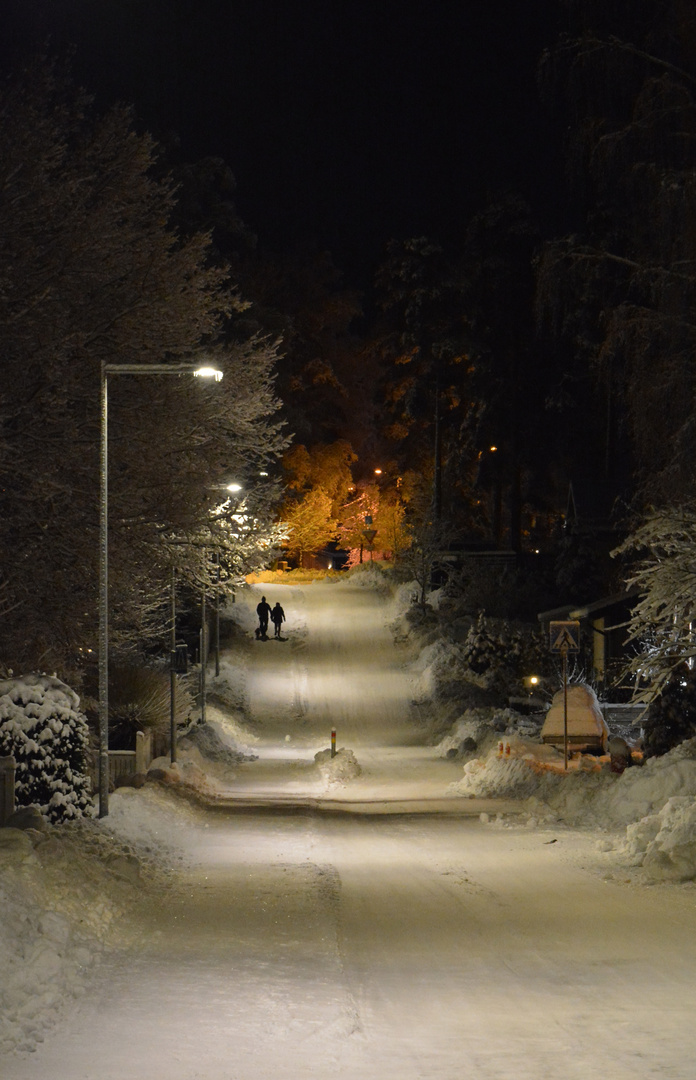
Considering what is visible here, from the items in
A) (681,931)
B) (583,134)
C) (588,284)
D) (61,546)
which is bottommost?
(681,931)

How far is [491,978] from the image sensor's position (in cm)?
969

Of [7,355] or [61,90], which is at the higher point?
[61,90]

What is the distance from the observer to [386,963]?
10.2m

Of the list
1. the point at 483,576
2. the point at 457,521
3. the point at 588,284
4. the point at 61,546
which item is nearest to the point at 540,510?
the point at 457,521

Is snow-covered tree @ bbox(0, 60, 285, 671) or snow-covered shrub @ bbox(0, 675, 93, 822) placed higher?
snow-covered tree @ bbox(0, 60, 285, 671)

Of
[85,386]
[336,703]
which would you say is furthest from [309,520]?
[85,386]

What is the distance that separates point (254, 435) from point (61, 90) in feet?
24.8

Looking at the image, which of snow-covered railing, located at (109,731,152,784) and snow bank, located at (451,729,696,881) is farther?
snow-covered railing, located at (109,731,152,784)

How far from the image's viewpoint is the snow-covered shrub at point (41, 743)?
1586cm

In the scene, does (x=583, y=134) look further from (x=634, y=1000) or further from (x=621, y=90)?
(x=634, y=1000)

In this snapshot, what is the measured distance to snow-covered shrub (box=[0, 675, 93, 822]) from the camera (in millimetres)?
15859

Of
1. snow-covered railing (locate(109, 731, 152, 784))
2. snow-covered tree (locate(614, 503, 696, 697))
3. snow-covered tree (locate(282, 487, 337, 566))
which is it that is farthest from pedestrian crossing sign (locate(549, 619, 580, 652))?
snow-covered tree (locate(282, 487, 337, 566))

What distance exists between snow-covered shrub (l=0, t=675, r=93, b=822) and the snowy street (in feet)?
5.91

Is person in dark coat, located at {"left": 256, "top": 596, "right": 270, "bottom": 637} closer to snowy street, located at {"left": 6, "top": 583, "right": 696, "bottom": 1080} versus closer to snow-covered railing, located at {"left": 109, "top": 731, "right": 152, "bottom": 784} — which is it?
snow-covered railing, located at {"left": 109, "top": 731, "right": 152, "bottom": 784}
